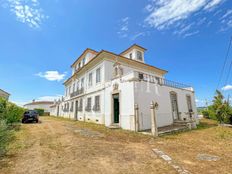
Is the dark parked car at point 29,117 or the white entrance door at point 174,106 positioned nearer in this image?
the white entrance door at point 174,106

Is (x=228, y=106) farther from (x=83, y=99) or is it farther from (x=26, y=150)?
(x=26, y=150)

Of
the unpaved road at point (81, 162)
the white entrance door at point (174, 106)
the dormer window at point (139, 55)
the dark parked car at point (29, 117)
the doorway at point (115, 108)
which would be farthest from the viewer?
the dormer window at point (139, 55)

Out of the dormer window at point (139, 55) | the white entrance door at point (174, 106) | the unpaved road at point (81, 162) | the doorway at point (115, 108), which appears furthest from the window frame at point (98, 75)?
the unpaved road at point (81, 162)

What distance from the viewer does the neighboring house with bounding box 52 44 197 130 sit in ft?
35.2

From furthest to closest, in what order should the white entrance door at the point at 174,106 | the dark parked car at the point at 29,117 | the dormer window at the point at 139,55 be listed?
the dormer window at the point at 139,55
the dark parked car at the point at 29,117
the white entrance door at the point at 174,106

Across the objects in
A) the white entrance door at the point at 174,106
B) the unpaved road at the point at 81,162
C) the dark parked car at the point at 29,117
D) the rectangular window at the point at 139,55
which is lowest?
the unpaved road at the point at 81,162

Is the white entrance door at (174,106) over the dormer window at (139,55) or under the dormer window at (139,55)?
under

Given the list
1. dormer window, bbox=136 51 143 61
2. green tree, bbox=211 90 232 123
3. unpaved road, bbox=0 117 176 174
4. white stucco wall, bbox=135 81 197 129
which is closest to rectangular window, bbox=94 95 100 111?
white stucco wall, bbox=135 81 197 129

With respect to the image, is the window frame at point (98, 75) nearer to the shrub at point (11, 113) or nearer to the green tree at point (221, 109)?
the shrub at point (11, 113)

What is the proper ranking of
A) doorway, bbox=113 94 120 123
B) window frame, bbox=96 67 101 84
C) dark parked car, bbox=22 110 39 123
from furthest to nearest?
dark parked car, bbox=22 110 39 123 < window frame, bbox=96 67 101 84 < doorway, bbox=113 94 120 123

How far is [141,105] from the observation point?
10.6m

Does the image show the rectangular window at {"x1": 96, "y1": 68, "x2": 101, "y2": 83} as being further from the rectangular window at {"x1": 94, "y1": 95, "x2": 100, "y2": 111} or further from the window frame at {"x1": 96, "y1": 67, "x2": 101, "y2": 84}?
the rectangular window at {"x1": 94, "y1": 95, "x2": 100, "y2": 111}

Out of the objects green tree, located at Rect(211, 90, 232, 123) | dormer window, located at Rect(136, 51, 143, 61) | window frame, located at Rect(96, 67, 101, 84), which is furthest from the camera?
dormer window, located at Rect(136, 51, 143, 61)

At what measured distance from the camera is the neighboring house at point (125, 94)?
1073cm
